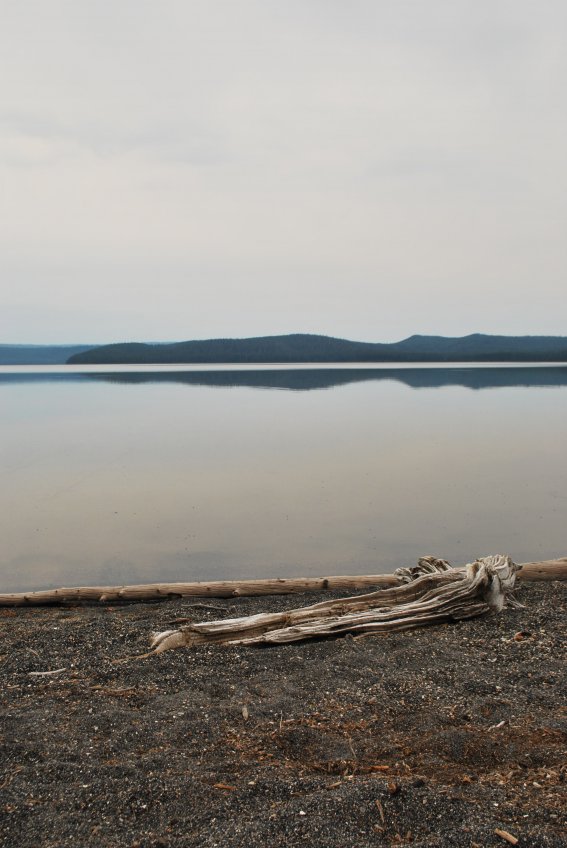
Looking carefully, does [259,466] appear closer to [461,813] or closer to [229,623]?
[229,623]

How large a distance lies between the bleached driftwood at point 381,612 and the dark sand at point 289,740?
0.70ft

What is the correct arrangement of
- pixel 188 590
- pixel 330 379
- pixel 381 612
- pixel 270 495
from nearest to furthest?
pixel 381 612 → pixel 188 590 → pixel 270 495 → pixel 330 379

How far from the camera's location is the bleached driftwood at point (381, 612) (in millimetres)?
6984

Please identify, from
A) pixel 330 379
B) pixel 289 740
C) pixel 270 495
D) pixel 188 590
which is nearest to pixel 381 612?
pixel 188 590

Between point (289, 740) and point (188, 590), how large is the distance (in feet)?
14.4

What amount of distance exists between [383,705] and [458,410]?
37025 mm

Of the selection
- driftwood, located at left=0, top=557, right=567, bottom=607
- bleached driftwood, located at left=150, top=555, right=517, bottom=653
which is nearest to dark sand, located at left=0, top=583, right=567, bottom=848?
bleached driftwood, located at left=150, top=555, right=517, bottom=653

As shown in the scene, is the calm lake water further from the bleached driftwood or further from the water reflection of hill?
the water reflection of hill

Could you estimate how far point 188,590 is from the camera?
8930 millimetres

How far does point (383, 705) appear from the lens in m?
5.33

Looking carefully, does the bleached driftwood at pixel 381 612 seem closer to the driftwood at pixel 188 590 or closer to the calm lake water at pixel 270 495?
the driftwood at pixel 188 590

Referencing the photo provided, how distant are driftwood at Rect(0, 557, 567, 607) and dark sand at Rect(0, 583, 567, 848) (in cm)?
133

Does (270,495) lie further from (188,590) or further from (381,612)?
(381,612)

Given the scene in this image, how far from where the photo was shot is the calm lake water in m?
11.7
